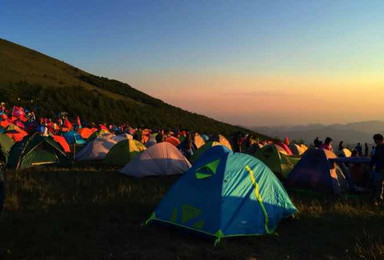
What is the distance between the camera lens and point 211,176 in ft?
24.3

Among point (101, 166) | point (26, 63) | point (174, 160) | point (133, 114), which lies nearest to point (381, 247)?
point (174, 160)

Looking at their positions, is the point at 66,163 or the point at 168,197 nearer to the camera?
the point at 168,197

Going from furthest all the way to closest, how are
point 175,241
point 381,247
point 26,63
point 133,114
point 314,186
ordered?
point 26,63 < point 133,114 < point 314,186 < point 175,241 < point 381,247

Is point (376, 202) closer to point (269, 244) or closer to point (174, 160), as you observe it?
point (269, 244)

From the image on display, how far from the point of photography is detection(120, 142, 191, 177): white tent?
13.4 meters

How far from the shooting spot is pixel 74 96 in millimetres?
51469

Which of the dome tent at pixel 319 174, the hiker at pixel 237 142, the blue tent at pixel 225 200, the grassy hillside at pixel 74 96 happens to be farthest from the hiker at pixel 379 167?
the grassy hillside at pixel 74 96

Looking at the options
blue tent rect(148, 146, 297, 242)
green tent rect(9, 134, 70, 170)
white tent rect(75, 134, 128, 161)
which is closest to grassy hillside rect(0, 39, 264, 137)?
white tent rect(75, 134, 128, 161)

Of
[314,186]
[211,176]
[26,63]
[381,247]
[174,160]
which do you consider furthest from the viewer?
[26,63]

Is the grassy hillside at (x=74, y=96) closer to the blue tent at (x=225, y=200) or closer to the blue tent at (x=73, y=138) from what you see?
the blue tent at (x=73, y=138)

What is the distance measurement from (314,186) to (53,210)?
7.13 metres

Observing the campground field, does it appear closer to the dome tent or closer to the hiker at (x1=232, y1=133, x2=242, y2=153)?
the dome tent

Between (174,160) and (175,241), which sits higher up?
(174,160)

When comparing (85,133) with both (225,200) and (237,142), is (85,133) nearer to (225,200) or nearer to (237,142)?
(237,142)
